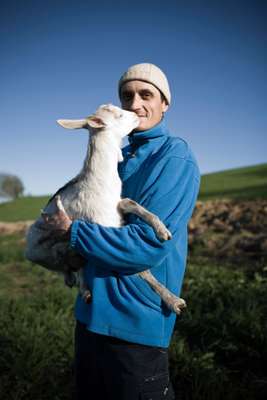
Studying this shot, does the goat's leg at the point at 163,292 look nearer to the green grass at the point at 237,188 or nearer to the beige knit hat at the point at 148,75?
the beige knit hat at the point at 148,75

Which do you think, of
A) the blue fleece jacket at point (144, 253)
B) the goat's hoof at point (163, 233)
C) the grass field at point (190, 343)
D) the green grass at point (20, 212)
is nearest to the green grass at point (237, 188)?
the grass field at point (190, 343)

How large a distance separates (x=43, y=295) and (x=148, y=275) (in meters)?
5.15

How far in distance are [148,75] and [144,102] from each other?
0.17 m

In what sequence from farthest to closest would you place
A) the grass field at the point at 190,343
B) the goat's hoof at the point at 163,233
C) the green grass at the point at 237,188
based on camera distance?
the green grass at the point at 237,188 < the grass field at the point at 190,343 < the goat's hoof at the point at 163,233

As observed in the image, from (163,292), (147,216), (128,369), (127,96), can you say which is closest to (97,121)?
(127,96)

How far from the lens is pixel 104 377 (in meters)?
2.21

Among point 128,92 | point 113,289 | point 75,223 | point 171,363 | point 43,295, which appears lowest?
point 171,363

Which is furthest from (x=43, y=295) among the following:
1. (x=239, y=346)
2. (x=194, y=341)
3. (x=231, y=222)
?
(x=231, y=222)

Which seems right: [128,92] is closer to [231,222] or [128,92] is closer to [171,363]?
[171,363]

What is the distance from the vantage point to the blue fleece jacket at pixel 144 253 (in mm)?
1969


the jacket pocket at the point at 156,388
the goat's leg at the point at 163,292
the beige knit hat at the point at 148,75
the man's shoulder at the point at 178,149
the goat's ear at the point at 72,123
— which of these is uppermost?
the beige knit hat at the point at 148,75

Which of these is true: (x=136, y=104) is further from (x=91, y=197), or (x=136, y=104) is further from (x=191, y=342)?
(x=191, y=342)

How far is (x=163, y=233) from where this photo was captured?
192 cm

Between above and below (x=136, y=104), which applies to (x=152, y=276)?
below
